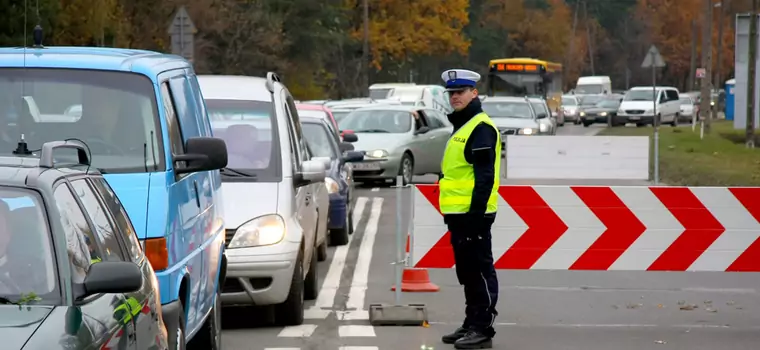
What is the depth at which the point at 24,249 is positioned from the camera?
5.23 metres

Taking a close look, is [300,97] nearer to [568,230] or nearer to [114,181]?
[568,230]

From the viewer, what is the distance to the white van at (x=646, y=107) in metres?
65.9

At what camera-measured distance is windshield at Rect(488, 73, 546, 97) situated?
61.8m

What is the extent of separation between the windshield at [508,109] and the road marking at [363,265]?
57.2 feet

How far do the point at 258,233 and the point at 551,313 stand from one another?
103 inches

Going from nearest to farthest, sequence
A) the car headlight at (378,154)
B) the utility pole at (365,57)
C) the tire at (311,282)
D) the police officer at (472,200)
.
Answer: the police officer at (472,200)
the tire at (311,282)
the car headlight at (378,154)
the utility pole at (365,57)

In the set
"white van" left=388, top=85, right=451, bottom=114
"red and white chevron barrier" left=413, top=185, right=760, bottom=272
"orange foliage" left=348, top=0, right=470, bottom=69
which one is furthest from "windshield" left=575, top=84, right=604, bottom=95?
"red and white chevron barrier" left=413, top=185, right=760, bottom=272

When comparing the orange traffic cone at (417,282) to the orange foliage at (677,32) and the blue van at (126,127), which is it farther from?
the orange foliage at (677,32)

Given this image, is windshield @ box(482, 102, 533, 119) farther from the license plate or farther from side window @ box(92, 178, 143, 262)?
side window @ box(92, 178, 143, 262)

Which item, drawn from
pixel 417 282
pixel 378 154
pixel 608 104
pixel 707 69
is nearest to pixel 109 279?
pixel 417 282

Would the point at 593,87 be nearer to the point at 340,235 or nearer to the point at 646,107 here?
the point at 646,107

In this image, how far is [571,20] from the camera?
473 feet

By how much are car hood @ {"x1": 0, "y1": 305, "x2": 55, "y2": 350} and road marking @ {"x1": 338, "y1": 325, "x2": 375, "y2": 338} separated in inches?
223

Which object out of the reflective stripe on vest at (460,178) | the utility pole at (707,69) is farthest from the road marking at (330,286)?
the utility pole at (707,69)
